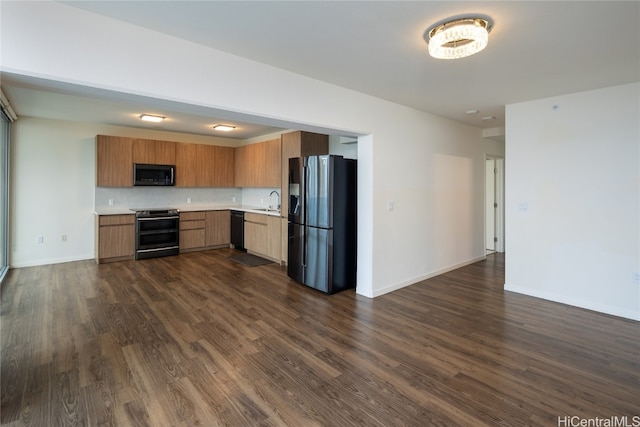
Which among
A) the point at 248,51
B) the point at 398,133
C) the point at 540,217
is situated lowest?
the point at 540,217

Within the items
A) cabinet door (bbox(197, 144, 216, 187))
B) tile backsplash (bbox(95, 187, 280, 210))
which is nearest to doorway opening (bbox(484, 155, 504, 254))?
tile backsplash (bbox(95, 187, 280, 210))

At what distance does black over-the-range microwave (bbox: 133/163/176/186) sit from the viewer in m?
6.16

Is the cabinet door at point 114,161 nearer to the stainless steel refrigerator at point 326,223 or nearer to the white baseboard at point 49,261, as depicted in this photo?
the white baseboard at point 49,261

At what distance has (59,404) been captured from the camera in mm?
2037

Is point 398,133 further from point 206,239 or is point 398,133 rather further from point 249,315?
point 206,239

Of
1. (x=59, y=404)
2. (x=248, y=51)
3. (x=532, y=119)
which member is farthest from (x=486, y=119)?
(x=59, y=404)

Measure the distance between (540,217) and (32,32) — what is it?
5.44 meters

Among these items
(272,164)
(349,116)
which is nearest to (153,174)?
(272,164)

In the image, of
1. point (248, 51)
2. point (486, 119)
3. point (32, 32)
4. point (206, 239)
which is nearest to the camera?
point (32, 32)

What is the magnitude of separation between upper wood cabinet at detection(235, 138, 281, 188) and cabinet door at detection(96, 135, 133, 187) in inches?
86.7

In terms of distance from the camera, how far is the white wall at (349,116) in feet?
6.77

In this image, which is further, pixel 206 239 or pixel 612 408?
pixel 206 239

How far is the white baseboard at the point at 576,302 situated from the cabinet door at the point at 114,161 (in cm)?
690

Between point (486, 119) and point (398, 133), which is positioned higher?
point (486, 119)
